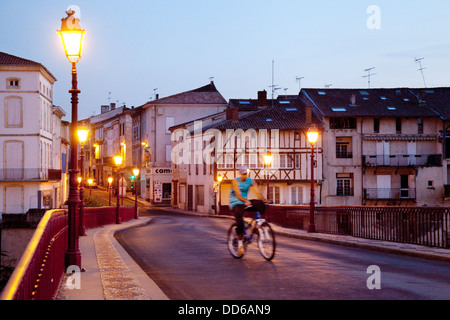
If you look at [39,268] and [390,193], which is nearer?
[39,268]

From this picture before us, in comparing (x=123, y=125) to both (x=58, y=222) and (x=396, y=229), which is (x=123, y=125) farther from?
(x=58, y=222)

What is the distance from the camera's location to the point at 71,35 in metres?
11.1

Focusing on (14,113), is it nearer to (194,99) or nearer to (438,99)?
(194,99)

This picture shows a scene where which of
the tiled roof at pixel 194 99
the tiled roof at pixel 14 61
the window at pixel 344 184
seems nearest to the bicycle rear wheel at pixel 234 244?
the tiled roof at pixel 14 61

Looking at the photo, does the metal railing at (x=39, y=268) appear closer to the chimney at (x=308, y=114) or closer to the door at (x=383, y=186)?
the chimney at (x=308, y=114)

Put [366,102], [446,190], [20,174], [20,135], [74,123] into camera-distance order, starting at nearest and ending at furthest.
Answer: [74,123] → [20,174] → [20,135] → [446,190] → [366,102]

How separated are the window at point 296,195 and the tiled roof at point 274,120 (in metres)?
5.27

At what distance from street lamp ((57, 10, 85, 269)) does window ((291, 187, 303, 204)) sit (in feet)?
150

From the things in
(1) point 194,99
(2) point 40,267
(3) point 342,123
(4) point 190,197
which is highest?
(1) point 194,99

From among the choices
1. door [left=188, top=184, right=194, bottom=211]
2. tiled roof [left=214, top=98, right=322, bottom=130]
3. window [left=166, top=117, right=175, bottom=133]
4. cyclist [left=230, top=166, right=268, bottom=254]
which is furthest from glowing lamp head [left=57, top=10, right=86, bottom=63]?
window [left=166, top=117, right=175, bottom=133]

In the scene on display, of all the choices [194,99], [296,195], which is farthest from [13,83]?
[194,99]

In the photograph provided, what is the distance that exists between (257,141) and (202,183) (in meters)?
8.26

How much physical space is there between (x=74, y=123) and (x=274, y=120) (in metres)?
46.5

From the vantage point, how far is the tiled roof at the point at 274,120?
186 ft
